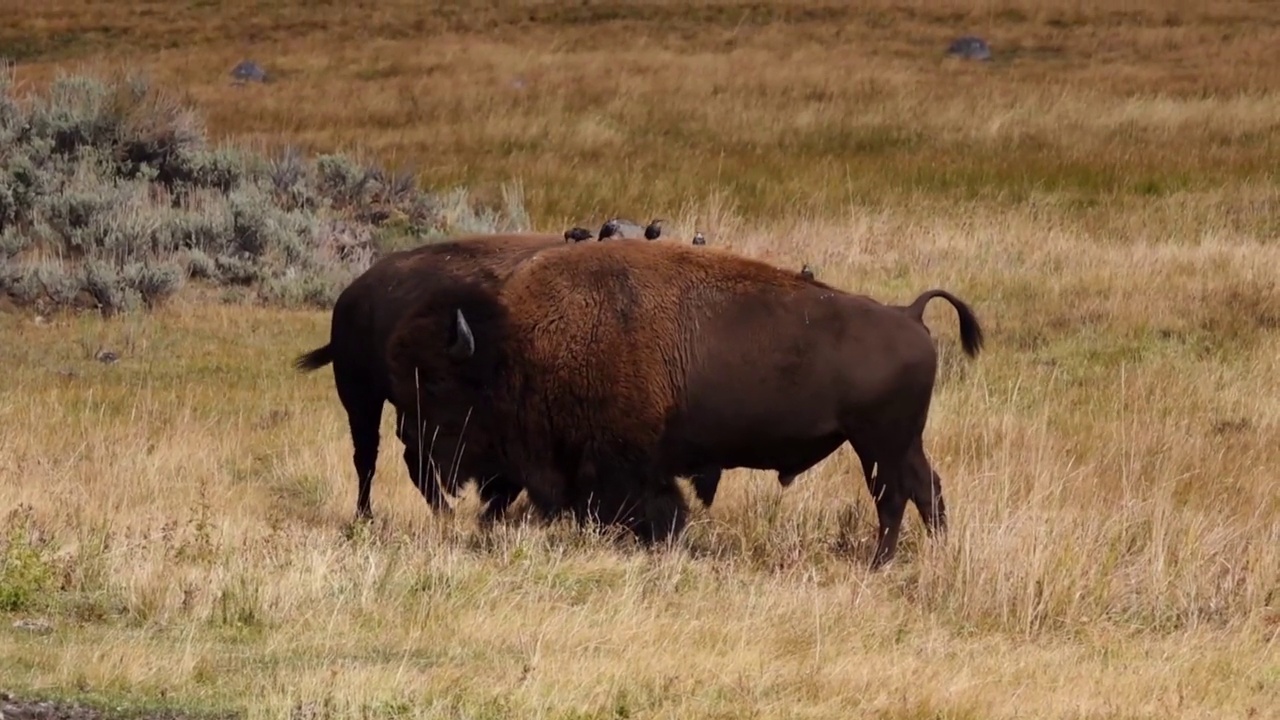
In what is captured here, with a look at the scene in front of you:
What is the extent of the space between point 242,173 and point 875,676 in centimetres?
1527

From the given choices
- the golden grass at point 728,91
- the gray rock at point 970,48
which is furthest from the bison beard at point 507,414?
the gray rock at point 970,48

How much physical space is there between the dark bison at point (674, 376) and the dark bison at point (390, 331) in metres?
0.25

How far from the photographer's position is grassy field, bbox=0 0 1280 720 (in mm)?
6172

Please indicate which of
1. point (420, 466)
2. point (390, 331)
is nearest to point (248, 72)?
point (390, 331)

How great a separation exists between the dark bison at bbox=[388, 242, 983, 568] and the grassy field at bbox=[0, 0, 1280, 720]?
358 mm

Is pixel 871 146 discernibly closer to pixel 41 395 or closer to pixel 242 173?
pixel 242 173

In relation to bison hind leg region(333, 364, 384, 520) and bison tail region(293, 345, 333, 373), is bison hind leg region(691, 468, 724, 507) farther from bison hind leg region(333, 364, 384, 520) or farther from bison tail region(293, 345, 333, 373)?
bison tail region(293, 345, 333, 373)

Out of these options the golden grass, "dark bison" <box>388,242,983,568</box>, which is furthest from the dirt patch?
the golden grass

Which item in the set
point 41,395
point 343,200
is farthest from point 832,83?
point 41,395

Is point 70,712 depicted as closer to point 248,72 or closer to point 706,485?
point 706,485

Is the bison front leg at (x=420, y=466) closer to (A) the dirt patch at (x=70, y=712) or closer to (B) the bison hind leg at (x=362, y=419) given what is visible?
(B) the bison hind leg at (x=362, y=419)

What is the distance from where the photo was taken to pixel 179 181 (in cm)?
1983

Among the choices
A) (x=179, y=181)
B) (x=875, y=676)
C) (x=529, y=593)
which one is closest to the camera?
(x=875, y=676)

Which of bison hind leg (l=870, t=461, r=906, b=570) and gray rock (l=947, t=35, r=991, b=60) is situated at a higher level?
bison hind leg (l=870, t=461, r=906, b=570)
